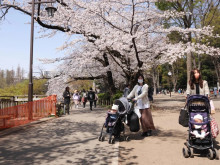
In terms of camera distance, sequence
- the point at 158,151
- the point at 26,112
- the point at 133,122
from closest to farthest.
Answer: the point at 158,151, the point at 133,122, the point at 26,112

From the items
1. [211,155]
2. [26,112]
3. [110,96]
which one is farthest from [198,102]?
[110,96]

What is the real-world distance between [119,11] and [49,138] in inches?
381

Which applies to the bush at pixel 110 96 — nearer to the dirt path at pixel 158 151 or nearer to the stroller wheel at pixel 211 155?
the dirt path at pixel 158 151

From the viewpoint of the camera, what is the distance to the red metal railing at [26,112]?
25.5 ft

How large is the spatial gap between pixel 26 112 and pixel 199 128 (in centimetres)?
708

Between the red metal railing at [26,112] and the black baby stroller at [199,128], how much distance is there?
5869 millimetres

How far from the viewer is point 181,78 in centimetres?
5850

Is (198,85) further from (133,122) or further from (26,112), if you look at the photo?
(26,112)

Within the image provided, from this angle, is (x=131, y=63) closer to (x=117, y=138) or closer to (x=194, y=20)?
(x=194, y=20)

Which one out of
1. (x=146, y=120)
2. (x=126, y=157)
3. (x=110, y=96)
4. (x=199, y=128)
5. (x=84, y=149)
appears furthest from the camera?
(x=110, y=96)

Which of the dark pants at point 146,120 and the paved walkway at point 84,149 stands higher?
the dark pants at point 146,120

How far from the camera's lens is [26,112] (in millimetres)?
9211

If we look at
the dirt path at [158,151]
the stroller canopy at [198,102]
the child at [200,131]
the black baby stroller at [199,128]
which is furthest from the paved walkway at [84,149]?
the stroller canopy at [198,102]

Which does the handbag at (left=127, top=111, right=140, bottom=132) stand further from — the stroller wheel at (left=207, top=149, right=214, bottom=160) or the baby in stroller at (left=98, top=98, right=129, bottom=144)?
the stroller wheel at (left=207, top=149, right=214, bottom=160)
